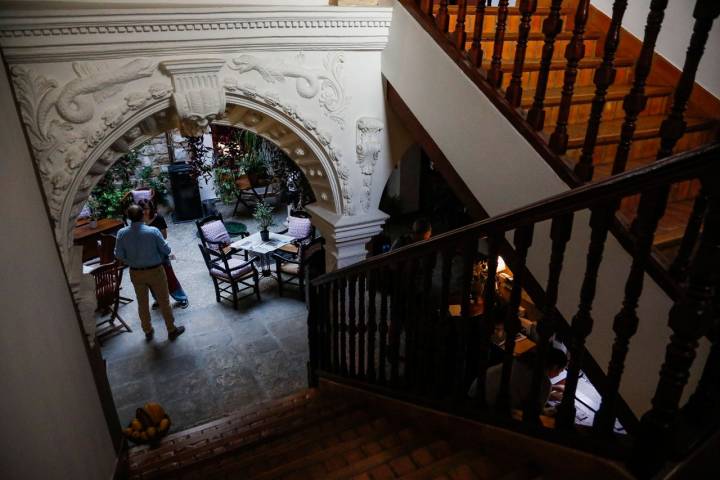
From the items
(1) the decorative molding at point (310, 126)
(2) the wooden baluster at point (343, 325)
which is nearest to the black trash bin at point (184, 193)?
(1) the decorative molding at point (310, 126)

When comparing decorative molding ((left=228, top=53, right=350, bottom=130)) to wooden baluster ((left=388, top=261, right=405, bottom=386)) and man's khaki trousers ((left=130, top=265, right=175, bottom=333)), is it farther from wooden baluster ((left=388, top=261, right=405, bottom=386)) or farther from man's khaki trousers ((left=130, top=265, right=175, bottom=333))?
man's khaki trousers ((left=130, top=265, right=175, bottom=333))

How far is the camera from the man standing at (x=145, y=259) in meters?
5.02

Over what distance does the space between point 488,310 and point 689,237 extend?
0.65m

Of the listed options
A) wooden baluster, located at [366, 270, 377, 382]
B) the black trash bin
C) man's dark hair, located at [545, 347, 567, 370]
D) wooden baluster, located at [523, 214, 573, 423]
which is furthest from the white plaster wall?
the black trash bin

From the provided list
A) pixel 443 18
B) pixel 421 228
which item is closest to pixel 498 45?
pixel 443 18

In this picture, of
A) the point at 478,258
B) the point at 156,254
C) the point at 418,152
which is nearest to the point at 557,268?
the point at 478,258

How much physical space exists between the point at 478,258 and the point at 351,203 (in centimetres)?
184

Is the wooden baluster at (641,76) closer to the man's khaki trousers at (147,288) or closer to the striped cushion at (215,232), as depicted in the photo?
the man's khaki trousers at (147,288)

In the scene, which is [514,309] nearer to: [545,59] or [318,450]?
[545,59]

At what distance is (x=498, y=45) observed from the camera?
87.1 inches

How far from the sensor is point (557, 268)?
134 centimetres

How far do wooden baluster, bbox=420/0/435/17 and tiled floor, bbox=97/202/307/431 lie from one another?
11.8ft

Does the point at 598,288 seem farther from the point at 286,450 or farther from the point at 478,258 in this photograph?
the point at 478,258

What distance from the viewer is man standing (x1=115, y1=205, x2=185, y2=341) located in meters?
5.02
